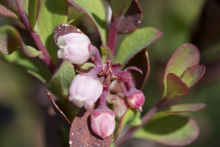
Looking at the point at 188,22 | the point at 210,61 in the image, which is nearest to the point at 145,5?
the point at 188,22

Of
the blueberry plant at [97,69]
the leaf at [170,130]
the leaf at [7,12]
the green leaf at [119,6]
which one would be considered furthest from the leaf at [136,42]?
the leaf at [7,12]

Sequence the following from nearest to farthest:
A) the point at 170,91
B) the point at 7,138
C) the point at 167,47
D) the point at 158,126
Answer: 1. the point at 170,91
2. the point at 158,126
3. the point at 167,47
4. the point at 7,138

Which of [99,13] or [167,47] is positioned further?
[167,47]

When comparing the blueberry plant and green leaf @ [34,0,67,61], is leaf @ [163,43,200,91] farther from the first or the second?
green leaf @ [34,0,67,61]

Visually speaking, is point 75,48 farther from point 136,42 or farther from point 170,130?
point 170,130

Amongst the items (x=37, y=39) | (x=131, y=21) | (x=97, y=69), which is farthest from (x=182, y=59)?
(x=37, y=39)

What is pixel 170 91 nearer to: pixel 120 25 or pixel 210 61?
pixel 120 25

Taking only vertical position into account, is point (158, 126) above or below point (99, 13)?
below

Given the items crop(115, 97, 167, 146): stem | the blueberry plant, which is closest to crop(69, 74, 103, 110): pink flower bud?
the blueberry plant
